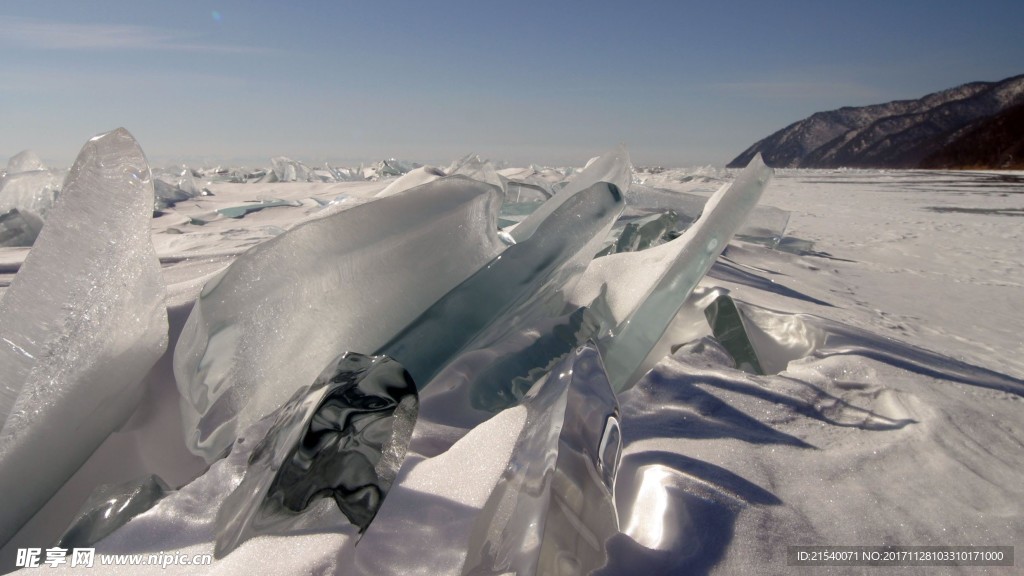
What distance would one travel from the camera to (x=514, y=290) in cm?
107

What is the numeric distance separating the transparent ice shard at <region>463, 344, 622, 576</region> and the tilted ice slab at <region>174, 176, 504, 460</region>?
35cm

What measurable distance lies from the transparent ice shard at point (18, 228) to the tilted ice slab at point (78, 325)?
7.04 ft

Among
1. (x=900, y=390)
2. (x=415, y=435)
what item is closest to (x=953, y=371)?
(x=900, y=390)

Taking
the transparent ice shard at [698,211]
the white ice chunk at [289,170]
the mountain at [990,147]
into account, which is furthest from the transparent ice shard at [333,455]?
the mountain at [990,147]

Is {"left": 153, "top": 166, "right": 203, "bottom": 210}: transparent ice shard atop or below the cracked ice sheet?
below

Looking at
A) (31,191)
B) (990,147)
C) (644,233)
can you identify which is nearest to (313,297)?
(644,233)

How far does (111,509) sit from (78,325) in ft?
0.83

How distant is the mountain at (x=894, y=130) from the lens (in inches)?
894

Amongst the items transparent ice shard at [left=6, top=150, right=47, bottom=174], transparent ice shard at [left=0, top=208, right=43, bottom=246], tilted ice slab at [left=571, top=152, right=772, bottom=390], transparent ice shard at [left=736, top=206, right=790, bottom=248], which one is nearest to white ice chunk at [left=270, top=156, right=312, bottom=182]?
transparent ice shard at [left=6, top=150, right=47, bottom=174]

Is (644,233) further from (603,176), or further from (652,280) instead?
(652,280)

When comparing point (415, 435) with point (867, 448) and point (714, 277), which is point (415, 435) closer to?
point (867, 448)

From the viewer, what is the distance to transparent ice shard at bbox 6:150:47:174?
12.1 feet

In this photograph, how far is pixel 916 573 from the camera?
608mm

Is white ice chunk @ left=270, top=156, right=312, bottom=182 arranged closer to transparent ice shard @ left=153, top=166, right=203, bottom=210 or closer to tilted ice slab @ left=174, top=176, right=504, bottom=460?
transparent ice shard @ left=153, top=166, right=203, bottom=210
